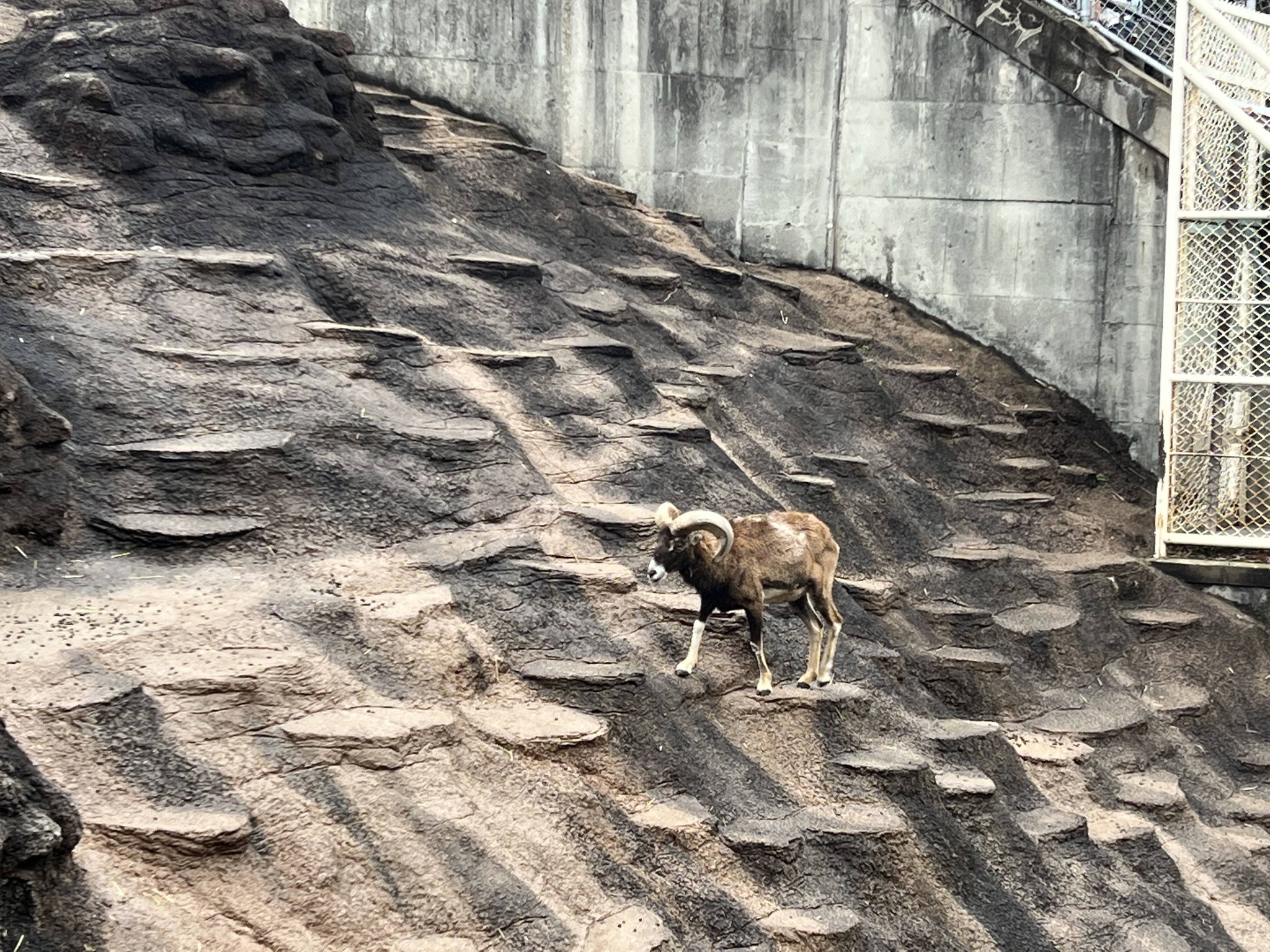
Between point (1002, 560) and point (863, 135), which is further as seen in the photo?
point (863, 135)

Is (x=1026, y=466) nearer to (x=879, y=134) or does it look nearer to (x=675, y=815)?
(x=879, y=134)

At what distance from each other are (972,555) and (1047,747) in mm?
1999

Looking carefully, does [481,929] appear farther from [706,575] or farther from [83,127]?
[83,127]

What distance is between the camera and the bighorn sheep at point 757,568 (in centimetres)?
692

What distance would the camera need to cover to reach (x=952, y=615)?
32.0ft

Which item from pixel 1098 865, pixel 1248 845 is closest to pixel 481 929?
pixel 1098 865

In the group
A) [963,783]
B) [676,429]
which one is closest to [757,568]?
[963,783]

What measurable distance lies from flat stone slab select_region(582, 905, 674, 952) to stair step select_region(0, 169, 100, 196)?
636 centimetres

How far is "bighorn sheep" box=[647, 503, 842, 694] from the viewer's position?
273 inches

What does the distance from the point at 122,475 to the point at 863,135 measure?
8232mm

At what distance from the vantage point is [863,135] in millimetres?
13242

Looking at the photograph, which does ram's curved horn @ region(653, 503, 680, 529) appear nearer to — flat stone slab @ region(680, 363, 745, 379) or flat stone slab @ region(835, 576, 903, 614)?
flat stone slab @ region(835, 576, 903, 614)

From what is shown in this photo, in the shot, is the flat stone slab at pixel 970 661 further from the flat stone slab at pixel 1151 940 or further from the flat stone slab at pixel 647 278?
the flat stone slab at pixel 647 278

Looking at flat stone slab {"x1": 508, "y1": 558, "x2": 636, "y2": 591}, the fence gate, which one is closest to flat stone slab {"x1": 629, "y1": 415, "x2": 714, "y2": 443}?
flat stone slab {"x1": 508, "y1": 558, "x2": 636, "y2": 591}
